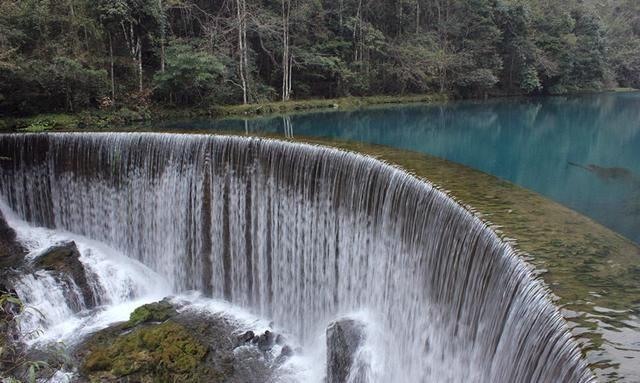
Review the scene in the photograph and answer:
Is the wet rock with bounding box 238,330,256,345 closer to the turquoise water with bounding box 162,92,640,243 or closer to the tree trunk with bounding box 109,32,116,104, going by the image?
the turquoise water with bounding box 162,92,640,243

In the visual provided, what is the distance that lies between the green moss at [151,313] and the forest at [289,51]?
22.6 feet

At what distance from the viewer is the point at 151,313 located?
829 cm

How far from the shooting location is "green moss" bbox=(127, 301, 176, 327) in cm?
810

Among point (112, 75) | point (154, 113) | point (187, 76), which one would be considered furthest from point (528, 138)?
point (112, 75)

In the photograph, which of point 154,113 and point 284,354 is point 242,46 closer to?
point 154,113

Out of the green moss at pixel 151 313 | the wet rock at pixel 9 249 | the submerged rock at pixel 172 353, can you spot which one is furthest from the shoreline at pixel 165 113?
the submerged rock at pixel 172 353

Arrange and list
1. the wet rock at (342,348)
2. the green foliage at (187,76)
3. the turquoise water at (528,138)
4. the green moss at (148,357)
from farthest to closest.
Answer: the green foliage at (187,76) → the turquoise water at (528,138) → the green moss at (148,357) → the wet rock at (342,348)

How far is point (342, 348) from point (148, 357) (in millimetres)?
2835

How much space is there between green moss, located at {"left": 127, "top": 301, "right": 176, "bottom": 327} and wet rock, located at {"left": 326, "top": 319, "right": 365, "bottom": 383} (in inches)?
123

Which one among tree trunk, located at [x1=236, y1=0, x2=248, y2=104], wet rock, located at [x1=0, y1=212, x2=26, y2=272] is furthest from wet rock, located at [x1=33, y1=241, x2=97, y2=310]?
tree trunk, located at [x1=236, y1=0, x2=248, y2=104]

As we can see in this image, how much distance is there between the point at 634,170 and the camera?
12.0 meters

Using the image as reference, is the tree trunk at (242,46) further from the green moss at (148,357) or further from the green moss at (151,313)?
the green moss at (148,357)

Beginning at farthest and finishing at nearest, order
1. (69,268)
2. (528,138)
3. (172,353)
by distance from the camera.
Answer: (528,138) < (69,268) < (172,353)

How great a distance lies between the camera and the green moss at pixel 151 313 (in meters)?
8.10
